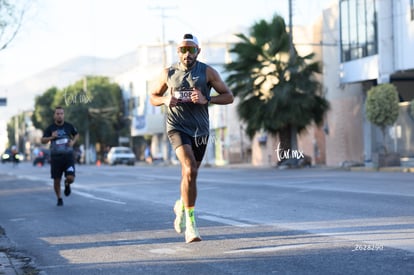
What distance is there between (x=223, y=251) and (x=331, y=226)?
2.17 metres

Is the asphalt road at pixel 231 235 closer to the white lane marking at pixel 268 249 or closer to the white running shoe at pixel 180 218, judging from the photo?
the white lane marking at pixel 268 249

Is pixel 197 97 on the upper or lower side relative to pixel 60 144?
upper

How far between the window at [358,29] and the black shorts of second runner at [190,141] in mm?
27370

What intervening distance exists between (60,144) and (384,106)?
18.1 metres

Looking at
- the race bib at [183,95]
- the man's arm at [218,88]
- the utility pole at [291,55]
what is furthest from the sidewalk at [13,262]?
the utility pole at [291,55]

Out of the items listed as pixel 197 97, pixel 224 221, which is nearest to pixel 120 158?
pixel 224 221

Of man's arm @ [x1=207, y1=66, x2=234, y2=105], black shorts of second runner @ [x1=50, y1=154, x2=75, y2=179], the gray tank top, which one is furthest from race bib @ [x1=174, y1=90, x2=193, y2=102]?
black shorts of second runner @ [x1=50, y1=154, x2=75, y2=179]

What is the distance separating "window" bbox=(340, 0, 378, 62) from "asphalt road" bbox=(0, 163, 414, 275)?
20.5m

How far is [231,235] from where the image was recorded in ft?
28.1

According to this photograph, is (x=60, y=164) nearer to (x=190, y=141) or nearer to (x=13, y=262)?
(x=13, y=262)

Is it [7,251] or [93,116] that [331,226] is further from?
[93,116]

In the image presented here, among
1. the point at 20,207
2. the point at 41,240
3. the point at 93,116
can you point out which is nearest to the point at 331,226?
the point at 41,240

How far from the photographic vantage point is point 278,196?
48.0 ft

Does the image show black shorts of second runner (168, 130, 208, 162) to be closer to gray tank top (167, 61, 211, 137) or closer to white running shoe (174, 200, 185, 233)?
gray tank top (167, 61, 211, 137)
